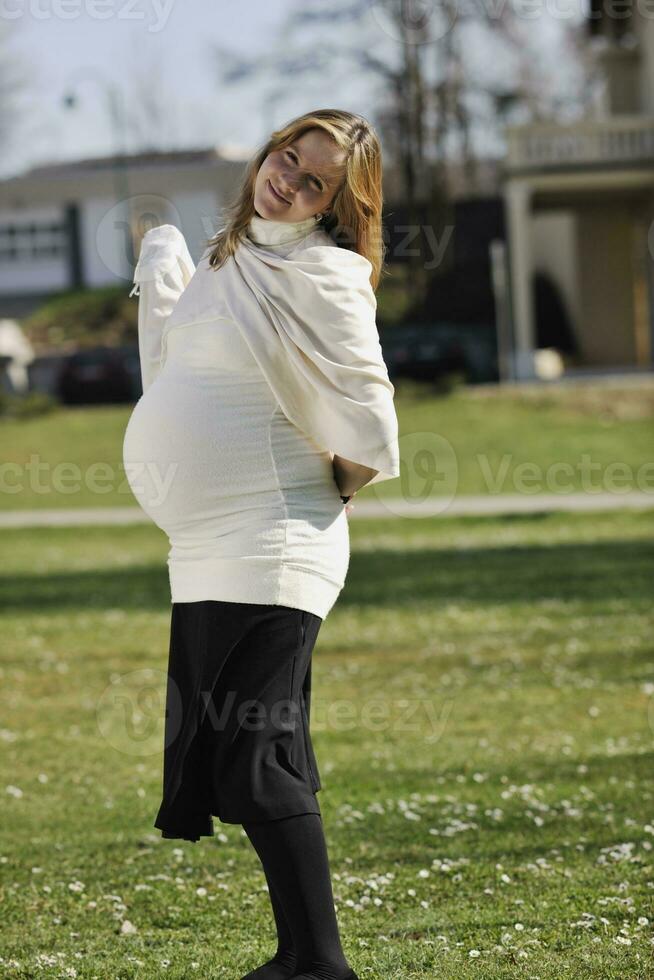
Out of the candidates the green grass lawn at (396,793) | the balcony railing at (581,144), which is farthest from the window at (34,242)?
the green grass lawn at (396,793)

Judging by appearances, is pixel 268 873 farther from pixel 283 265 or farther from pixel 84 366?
pixel 84 366

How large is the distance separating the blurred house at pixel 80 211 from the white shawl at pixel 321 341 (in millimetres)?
41368

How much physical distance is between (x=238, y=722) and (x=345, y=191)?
3.78 feet

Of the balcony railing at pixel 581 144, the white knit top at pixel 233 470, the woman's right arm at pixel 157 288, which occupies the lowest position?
the white knit top at pixel 233 470

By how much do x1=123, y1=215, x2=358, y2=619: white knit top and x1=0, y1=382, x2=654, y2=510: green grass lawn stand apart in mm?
15895

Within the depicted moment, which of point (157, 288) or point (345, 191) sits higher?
point (345, 191)

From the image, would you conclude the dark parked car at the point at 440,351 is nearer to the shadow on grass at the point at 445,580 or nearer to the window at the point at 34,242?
the shadow on grass at the point at 445,580

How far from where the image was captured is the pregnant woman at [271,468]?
2.79 metres

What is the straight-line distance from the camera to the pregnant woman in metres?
2.79

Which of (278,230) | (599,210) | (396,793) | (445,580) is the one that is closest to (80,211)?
(599,210)

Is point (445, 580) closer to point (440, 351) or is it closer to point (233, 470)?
point (233, 470)

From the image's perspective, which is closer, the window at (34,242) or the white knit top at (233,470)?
the white knit top at (233,470)

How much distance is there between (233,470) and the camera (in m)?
2.85

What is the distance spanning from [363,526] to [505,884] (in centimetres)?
1199
